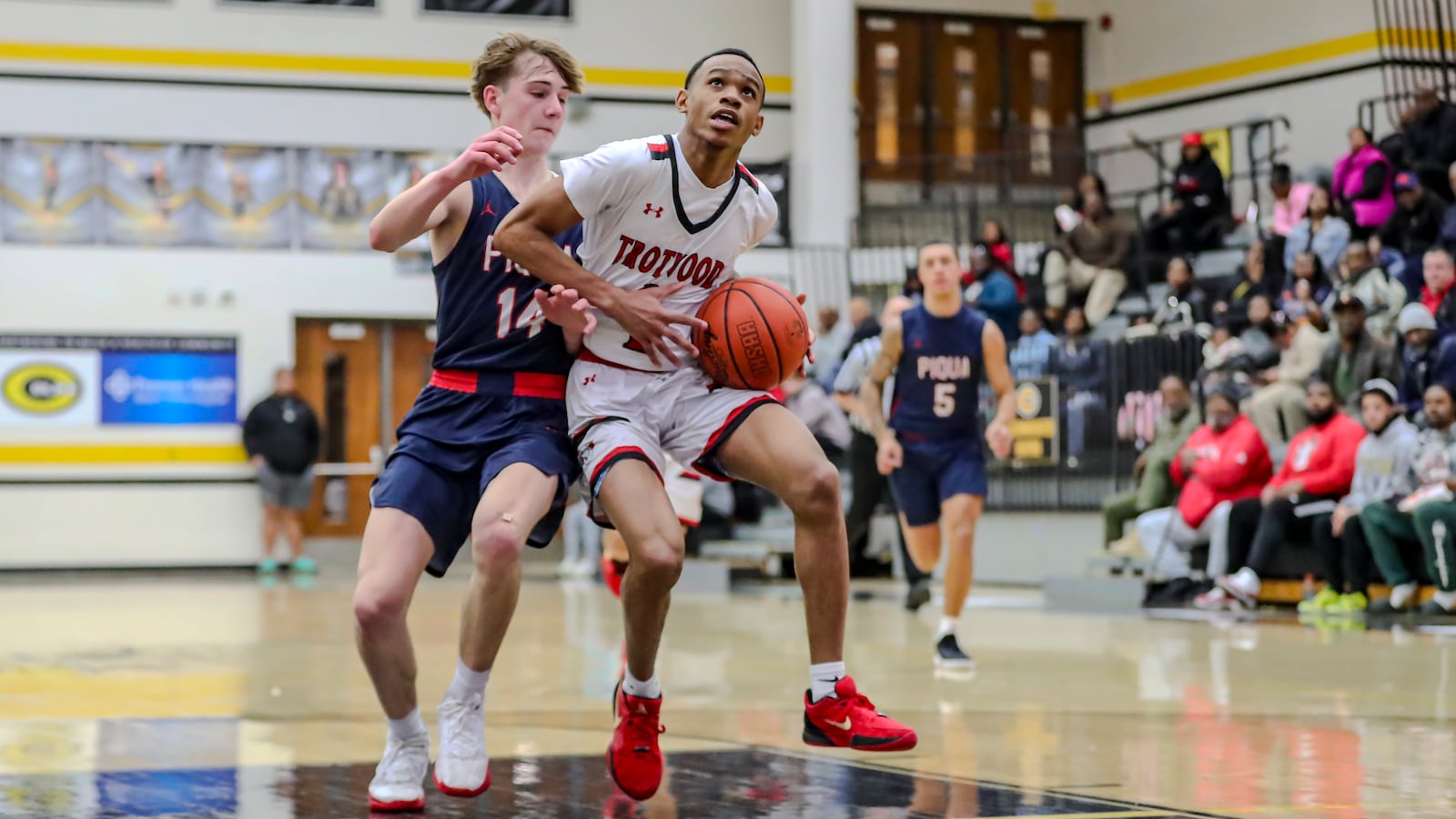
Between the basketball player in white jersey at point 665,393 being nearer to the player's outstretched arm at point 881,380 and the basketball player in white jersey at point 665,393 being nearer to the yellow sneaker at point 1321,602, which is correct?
the player's outstretched arm at point 881,380

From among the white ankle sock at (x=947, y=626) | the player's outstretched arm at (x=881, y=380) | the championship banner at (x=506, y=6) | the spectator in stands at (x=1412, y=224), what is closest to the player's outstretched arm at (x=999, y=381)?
the player's outstretched arm at (x=881, y=380)

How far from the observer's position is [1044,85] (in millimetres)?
24688

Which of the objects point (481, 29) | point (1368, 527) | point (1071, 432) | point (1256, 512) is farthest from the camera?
point (481, 29)

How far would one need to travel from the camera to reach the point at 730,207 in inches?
197

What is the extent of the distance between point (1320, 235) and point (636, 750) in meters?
12.4

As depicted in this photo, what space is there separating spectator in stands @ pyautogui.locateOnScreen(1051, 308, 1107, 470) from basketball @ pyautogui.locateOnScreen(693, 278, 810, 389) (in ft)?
35.3

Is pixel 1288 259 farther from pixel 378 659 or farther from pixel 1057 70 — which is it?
pixel 378 659

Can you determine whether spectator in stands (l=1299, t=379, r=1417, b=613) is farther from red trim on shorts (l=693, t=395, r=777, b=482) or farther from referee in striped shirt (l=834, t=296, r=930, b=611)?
red trim on shorts (l=693, t=395, r=777, b=482)

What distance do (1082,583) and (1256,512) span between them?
1627 mm

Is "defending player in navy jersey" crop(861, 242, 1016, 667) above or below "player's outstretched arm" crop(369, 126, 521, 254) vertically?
below

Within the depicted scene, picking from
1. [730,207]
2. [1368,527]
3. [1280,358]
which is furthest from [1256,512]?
[730,207]

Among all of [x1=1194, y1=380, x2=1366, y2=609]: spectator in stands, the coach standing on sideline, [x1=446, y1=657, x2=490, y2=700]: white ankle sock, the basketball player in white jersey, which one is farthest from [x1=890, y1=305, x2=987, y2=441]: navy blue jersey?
the coach standing on sideline

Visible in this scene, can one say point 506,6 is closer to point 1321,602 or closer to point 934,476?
point 1321,602

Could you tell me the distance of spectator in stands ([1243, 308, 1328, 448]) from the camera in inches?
533
